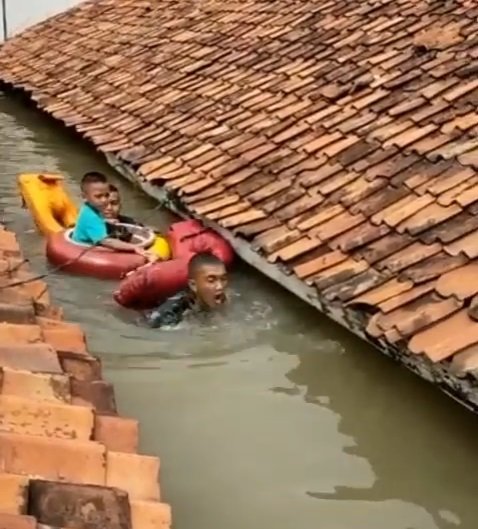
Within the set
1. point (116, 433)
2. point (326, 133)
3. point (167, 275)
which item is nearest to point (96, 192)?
point (167, 275)

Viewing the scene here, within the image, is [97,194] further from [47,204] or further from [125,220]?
[47,204]

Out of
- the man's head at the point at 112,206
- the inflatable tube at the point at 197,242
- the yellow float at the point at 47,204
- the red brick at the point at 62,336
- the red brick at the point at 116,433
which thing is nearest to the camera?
the red brick at the point at 116,433

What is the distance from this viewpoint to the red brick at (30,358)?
165 inches

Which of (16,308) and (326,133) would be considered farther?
(326,133)

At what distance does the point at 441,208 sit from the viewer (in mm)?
5922

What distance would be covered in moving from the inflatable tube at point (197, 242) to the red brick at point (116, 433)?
3237 millimetres

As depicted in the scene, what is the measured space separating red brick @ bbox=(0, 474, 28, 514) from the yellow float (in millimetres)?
5138

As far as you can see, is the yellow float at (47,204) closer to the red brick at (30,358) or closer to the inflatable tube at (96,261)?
the inflatable tube at (96,261)

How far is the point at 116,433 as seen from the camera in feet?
12.8

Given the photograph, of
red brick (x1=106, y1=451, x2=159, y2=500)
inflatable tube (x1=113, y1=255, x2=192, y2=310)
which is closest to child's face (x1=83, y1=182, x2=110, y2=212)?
inflatable tube (x1=113, y1=255, x2=192, y2=310)

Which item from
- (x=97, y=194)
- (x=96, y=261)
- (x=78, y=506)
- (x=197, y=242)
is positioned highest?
(x=78, y=506)

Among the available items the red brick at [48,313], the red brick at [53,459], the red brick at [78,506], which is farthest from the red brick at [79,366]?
the red brick at [78,506]

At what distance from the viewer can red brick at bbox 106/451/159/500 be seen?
3.50 meters

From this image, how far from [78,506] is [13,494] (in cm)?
20
